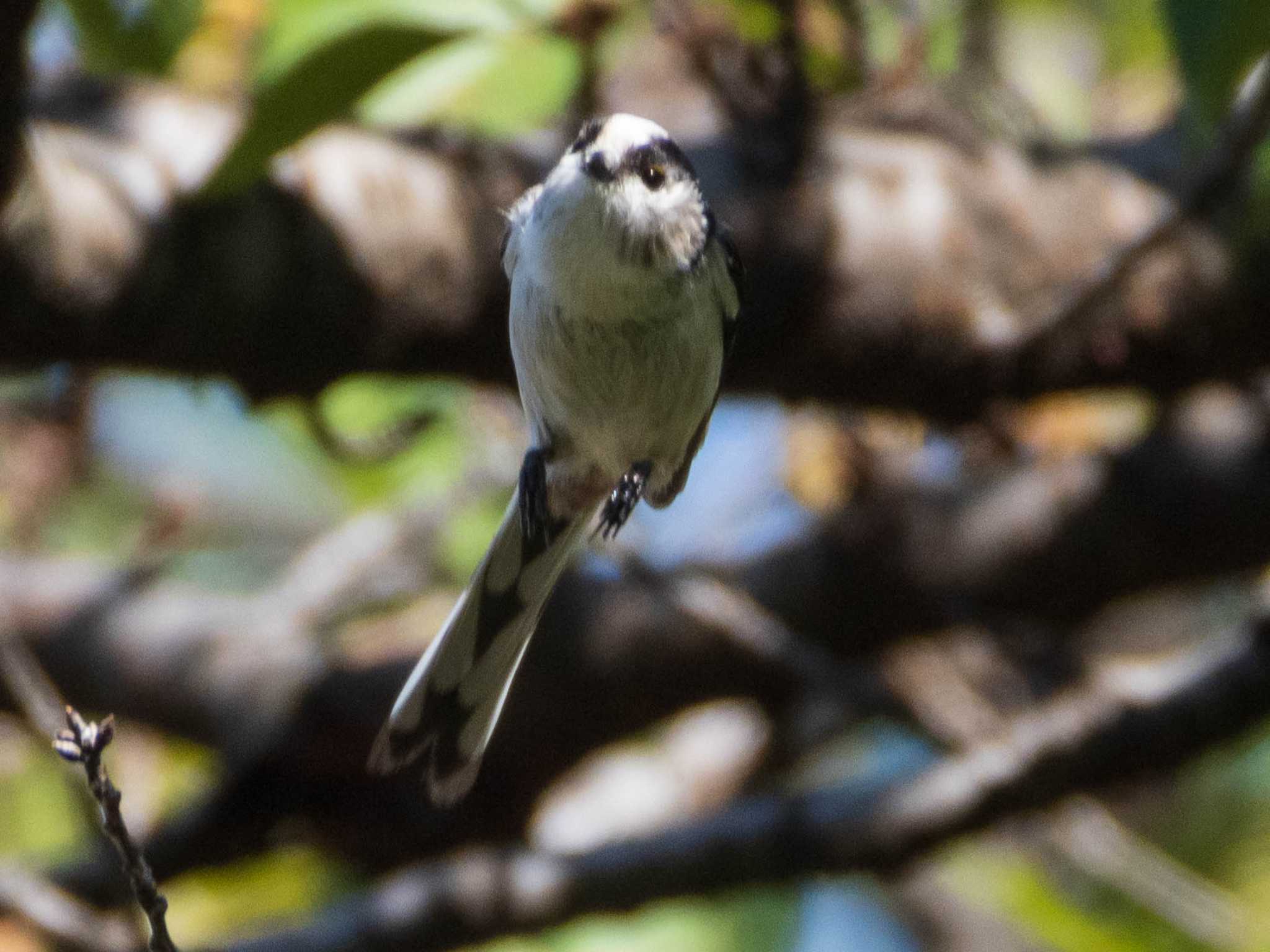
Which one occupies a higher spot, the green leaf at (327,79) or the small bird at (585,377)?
the green leaf at (327,79)

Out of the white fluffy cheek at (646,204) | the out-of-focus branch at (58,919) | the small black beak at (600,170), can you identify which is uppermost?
the small black beak at (600,170)

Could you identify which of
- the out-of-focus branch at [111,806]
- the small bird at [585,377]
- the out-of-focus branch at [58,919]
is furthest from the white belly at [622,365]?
the out-of-focus branch at [58,919]

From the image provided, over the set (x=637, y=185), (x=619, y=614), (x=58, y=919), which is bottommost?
(x=619, y=614)

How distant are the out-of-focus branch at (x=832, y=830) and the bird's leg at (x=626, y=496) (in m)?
0.79

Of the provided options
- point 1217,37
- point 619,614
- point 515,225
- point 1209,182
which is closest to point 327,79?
point 515,225

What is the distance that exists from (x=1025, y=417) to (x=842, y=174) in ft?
3.11

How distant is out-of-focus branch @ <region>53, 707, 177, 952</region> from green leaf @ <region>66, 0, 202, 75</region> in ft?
5.04

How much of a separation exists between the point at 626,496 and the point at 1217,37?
78cm

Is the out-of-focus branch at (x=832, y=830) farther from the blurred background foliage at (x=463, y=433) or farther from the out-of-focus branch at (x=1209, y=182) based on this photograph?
the out-of-focus branch at (x=1209, y=182)

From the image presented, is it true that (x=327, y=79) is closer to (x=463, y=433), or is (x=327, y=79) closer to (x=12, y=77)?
(x=12, y=77)

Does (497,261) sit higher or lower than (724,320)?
lower

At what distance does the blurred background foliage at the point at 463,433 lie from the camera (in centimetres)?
197

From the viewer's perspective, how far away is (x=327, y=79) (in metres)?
1.74

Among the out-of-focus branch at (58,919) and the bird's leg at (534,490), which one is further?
the out-of-focus branch at (58,919)
